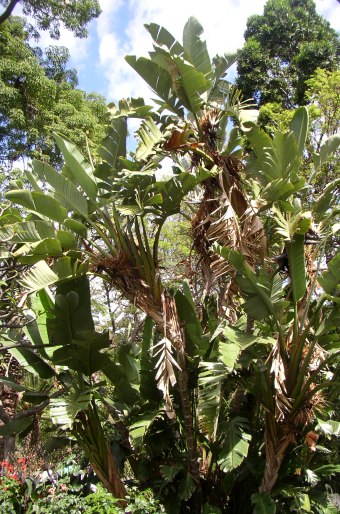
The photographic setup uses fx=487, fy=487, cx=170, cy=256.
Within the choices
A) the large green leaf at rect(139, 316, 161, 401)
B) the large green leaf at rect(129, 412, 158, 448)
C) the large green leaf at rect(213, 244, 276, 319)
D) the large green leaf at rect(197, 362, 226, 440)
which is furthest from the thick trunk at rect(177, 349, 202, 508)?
the large green leaf at rect(213, 244, 276, 319)

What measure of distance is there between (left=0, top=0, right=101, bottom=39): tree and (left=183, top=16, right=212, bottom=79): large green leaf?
6359 millimetres

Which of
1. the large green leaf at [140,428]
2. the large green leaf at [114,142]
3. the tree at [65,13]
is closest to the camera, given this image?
the large green leaf at [140,428]

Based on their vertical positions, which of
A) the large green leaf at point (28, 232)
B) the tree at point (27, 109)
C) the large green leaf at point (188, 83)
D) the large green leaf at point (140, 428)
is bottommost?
the large green leaf at point (140, 428)

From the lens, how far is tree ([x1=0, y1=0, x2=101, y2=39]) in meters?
10.7

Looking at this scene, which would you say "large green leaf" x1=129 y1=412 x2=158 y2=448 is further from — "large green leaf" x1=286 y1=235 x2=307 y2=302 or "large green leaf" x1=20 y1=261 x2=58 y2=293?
"large green leaf" x1=286 y1=235 x2=307 y2=302

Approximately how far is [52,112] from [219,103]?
25.1 ft

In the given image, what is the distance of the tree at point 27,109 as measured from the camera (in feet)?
39.1

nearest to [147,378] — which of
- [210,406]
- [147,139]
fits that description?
[210,406]

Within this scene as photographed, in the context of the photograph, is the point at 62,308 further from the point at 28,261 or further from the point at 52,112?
the point at 52,112

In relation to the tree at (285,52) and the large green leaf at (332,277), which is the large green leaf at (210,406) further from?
the tree at (285,52)

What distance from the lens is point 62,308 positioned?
5.45 metres

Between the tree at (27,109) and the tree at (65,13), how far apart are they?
105 centimetres

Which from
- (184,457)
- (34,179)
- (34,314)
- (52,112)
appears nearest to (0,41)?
(52,112)

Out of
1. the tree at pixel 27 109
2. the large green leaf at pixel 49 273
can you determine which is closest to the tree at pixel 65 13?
the tree at pixel 27 109
